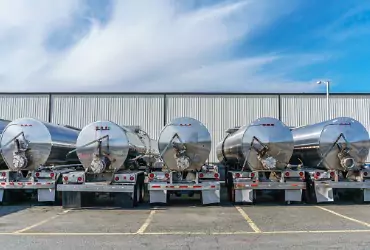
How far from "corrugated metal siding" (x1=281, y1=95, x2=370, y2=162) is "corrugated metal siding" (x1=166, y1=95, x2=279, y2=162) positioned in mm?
850

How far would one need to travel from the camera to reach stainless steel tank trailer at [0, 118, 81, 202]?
13180mm

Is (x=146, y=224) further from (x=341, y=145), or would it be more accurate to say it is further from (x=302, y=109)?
(x=302, y=109)

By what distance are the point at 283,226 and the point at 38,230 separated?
5463 mm

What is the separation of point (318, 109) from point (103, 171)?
56.1 ft

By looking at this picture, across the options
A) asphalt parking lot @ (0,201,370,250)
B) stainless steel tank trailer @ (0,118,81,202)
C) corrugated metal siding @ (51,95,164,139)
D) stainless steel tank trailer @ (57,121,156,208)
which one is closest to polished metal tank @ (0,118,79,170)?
stainless steel tank trailer @ (0,118,81,202)

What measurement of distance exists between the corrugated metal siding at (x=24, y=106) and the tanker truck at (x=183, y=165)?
49.0 ft

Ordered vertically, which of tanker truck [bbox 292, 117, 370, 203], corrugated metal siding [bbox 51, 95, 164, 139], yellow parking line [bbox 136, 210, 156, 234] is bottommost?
yellow parking line [bbox 136, 210, 156, 234]

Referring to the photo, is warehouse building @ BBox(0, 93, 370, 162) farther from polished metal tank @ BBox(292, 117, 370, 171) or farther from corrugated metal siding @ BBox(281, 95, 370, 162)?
polished metal tank @ BBox(292, 117, 370, 171)

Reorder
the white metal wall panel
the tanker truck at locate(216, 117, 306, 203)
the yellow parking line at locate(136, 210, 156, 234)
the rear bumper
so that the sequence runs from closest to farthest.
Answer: the yellow parking line at locate(136, 210, 156, 234) < the rear bumper < the tanker truck at locate(216, 117, 306, 203) < the white metal wall panel

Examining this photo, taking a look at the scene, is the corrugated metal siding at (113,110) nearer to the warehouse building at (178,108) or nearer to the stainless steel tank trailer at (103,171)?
the warehouse building at (178,108)

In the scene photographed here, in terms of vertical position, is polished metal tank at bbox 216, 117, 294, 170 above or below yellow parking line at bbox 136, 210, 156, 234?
above

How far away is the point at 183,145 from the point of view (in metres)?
13.0

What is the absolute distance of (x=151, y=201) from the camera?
1281 centimetres

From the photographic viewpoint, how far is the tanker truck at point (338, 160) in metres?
13.4
